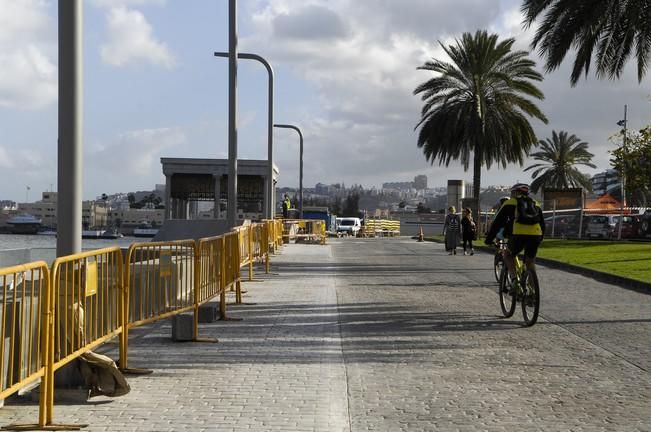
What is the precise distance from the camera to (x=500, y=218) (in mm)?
12047

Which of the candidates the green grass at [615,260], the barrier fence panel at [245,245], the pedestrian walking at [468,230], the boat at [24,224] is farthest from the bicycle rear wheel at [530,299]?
the boat at [24,224]

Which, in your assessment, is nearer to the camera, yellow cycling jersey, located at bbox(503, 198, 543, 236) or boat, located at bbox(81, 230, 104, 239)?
yellow cycling jersey, located at bbox(503, 198, 543, 236)

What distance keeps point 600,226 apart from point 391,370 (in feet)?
116

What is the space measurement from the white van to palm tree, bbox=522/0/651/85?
48.1 meters

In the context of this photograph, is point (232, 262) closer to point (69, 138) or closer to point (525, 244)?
point (525, 244)

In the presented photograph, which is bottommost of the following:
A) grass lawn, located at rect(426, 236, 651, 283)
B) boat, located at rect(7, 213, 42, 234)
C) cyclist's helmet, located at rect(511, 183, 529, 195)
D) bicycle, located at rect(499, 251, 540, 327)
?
grass lawn, located at rect(426, 236, 651, 283)

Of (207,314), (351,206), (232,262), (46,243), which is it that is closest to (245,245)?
(232,262)

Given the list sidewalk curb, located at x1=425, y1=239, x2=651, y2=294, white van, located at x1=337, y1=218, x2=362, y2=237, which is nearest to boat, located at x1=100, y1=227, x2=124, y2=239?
sidewalk curb, located at x1=425, y1=239, x2=651, y2=294

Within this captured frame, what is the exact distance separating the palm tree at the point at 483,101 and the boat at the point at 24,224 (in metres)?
21.3

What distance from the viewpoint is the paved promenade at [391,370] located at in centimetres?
621

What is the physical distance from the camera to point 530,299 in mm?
11102

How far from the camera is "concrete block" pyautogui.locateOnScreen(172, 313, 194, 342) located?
9.62 metres

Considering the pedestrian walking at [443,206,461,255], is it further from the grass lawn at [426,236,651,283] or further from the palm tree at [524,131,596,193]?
the palm tree at [524,131,596,193]

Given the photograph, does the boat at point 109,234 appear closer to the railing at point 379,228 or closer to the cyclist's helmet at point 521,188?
the cyclist's helmet at point 521,188
